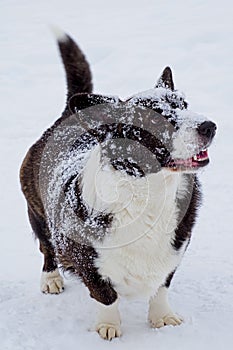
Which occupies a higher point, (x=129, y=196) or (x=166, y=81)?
(x=166, y=81)

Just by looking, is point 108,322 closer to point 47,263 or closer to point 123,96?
point 47,263

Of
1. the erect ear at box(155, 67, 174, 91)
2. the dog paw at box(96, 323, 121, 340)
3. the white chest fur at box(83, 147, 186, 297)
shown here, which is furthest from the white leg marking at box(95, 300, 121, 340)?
the erect ear at box(155, 67, 174, 91)

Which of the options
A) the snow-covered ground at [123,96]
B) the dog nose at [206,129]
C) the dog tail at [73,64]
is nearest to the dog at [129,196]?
the dog nose at [206,129]

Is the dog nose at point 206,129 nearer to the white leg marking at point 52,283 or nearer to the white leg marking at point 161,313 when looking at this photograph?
the white leg marking at point 161,313

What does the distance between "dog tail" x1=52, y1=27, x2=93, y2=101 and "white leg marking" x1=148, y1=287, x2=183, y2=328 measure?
1.30 m

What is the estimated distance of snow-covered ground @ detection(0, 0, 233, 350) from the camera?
126 inches

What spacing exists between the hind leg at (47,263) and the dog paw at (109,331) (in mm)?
612

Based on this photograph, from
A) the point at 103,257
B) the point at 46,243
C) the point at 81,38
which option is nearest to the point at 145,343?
the point at 103,257

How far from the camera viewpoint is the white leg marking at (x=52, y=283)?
12.1ft

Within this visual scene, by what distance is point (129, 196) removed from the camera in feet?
9.31

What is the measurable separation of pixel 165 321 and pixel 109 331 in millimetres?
312

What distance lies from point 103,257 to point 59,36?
1.44m

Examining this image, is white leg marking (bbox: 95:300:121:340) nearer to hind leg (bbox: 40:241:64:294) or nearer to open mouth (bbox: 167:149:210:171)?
hind leg (bbox: 40:241:64:294)

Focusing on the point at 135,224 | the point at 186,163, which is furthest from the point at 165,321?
the point at 186,163
